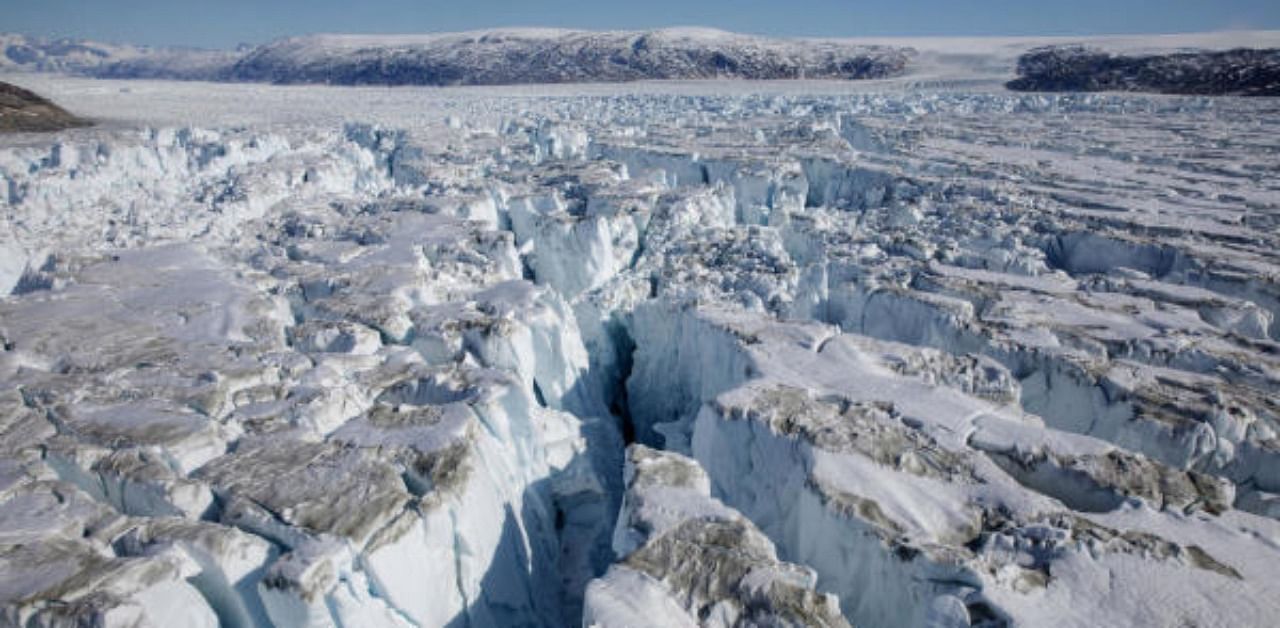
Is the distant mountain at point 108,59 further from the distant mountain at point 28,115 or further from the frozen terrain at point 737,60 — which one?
the distant mountain at point 28,115

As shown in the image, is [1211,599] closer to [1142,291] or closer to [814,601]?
[814,601]

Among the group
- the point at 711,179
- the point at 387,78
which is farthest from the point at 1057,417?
the point at 387,78

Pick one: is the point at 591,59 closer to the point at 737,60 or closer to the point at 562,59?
the point at 562,59

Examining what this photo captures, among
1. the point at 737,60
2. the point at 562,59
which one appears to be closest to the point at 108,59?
the point at 562,59

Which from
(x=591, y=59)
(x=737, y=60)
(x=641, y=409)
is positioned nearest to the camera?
(x=641, y=409)

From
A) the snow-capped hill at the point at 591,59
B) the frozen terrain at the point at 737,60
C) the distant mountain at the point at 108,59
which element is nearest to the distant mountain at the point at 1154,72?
the frozen terrain at the point at 737,60

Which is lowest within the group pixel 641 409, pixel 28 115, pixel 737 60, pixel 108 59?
pixel 641 409

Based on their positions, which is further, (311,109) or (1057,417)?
(311,109)
